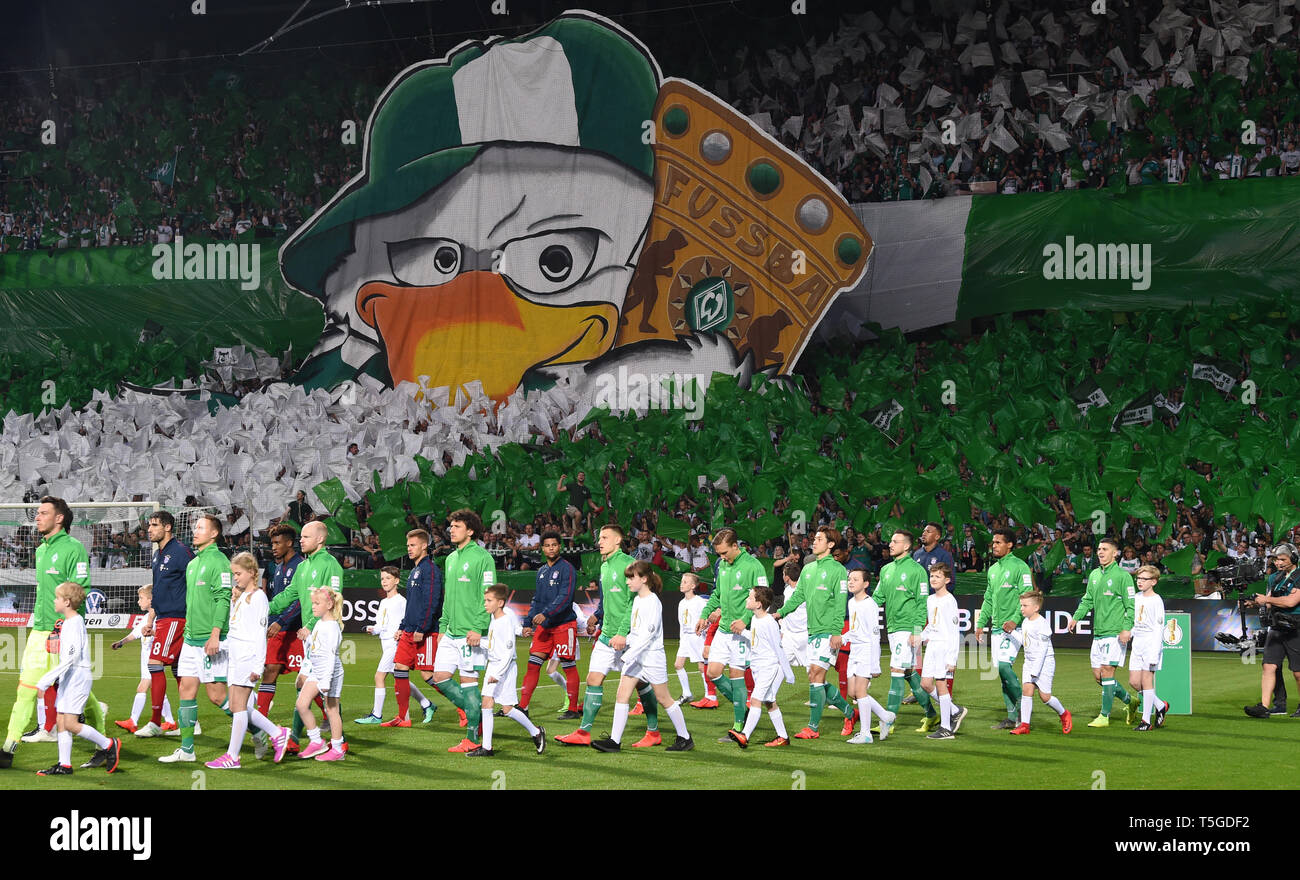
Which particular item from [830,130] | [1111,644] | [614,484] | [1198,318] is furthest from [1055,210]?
[1111,644]

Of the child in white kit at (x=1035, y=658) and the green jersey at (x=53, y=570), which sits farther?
the child in white kit at (x=1035, y=658)

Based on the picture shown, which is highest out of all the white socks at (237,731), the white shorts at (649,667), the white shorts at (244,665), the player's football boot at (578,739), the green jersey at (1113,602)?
the green jersey at (1113,602)

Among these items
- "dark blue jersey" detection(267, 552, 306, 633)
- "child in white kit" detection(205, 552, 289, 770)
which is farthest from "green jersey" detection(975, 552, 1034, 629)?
"child in white kit" detection(205, 552, 289, 770)

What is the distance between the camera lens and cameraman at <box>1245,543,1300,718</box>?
642 inches

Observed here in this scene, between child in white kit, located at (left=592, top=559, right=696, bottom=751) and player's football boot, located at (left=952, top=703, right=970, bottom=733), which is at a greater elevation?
child in white kit, located at (left=592, top=559, right=696, bottom=751)

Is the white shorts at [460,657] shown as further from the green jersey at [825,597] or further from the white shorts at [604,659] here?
the green jersey at [825,597]

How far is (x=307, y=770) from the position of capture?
41.7ft

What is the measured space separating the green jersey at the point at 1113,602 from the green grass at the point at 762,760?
1.13m

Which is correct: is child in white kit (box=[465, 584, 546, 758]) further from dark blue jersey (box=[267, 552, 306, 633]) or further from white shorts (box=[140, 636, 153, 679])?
white shorts (box=[140, 636, 153, 679])

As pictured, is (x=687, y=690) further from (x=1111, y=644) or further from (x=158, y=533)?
(x=158, y=533)

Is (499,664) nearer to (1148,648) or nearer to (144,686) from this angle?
(144,686)

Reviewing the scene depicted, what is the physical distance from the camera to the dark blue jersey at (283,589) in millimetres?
14320

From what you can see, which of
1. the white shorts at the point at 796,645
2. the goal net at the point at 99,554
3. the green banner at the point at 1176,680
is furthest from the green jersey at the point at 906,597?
the goal net at the point at 99,554

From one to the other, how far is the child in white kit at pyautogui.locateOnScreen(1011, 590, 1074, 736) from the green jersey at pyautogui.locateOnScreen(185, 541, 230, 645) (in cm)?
824
